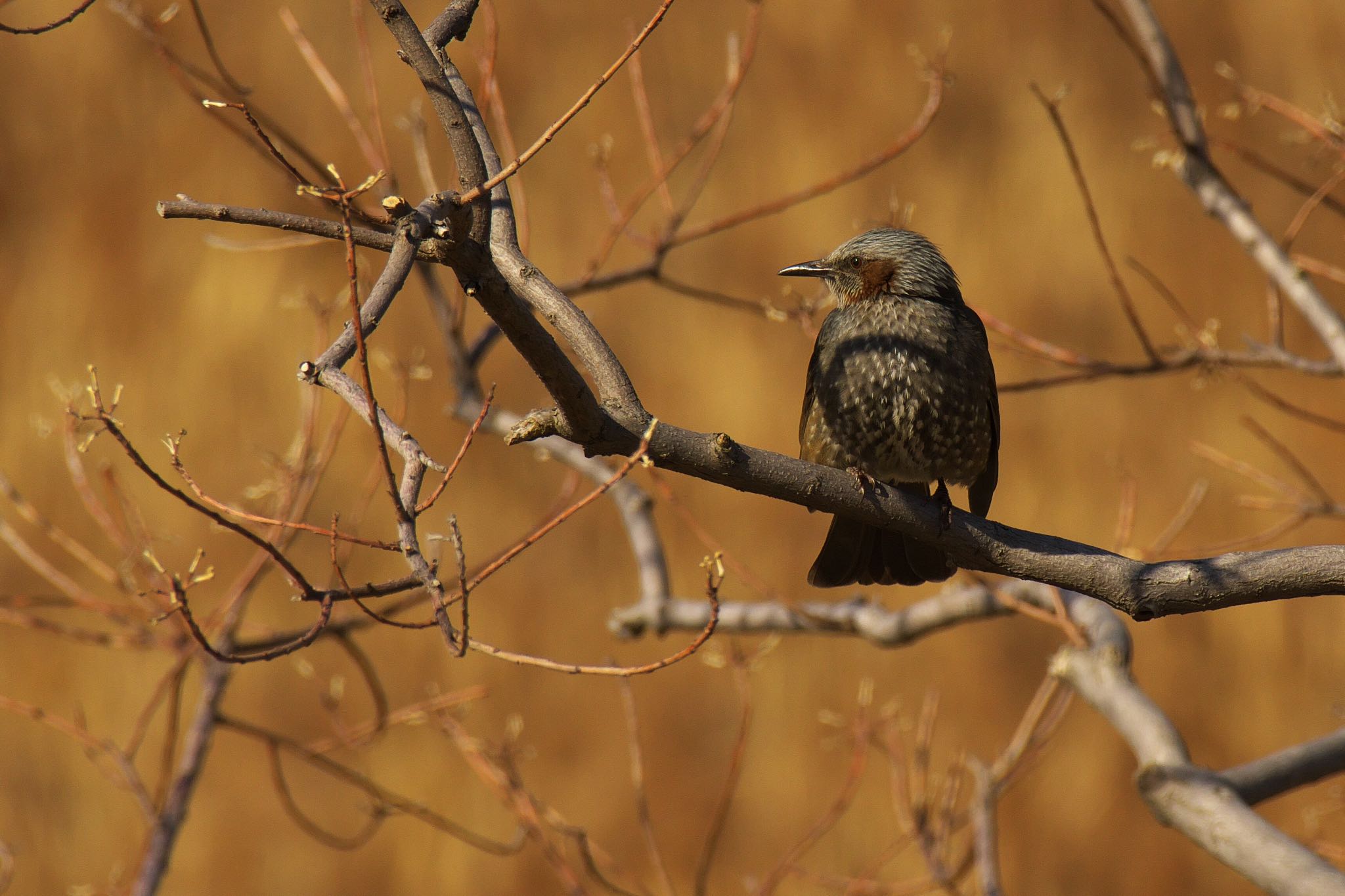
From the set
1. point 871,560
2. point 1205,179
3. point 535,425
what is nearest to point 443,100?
point 535,425

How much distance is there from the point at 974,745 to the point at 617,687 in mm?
1586

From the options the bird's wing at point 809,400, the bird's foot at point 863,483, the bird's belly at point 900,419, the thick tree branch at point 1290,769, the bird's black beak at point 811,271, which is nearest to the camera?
the bird's foot at point 863,483

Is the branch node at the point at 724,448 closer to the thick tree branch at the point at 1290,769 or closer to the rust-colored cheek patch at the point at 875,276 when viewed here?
the thick tree branch at the point at 1290,769

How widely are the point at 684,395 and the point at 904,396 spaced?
2414mm

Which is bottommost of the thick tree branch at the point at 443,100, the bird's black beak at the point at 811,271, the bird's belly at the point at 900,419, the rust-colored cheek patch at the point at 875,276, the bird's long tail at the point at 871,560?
the thick tree branch at the point at 443,100

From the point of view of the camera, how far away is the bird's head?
3.26 metres

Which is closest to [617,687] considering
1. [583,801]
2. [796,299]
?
[583,801]

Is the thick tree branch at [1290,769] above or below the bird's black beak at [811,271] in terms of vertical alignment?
below

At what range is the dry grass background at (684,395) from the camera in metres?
5.12

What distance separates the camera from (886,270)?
10.8 feet

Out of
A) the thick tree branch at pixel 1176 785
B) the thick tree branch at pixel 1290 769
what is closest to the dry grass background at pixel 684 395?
the thick tree branch at pixel 1176 785

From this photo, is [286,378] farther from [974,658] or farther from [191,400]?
[974,658]

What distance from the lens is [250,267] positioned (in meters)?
5.23

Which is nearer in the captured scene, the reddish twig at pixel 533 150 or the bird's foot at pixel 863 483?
the reddish twig at pixel 533 150
